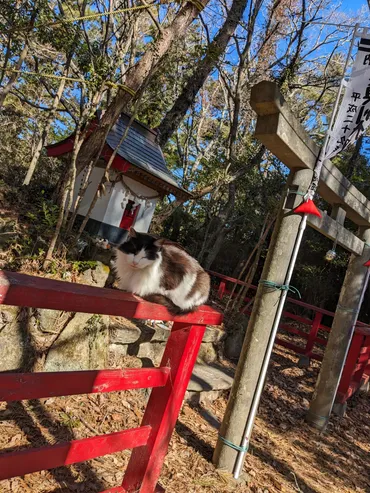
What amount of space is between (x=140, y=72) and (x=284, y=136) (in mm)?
2998

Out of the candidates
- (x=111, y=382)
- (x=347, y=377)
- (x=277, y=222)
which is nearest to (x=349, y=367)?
(x=347, y=377)

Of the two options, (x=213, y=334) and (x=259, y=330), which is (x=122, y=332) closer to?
(x=259, y=330)

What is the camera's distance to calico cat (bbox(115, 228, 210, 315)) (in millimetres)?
2420

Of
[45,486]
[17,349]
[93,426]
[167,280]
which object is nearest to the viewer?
[45,486]

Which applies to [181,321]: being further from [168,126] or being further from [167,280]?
[168,126]

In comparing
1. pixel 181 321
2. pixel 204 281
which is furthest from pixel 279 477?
pixel 181 321

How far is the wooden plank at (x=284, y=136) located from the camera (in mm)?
2635

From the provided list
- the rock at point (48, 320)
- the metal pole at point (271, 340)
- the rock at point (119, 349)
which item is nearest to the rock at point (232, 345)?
the rock at point (119, 349)

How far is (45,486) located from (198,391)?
7.90 feet

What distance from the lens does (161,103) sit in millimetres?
8711

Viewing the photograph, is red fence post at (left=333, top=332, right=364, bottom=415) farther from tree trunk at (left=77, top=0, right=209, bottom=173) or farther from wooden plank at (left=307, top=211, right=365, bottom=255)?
tree trunk at (left=77, top=0, right=209, bottom=173)

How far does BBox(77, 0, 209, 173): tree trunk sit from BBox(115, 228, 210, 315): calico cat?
8.76 feet

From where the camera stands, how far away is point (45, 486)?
95.0 inches

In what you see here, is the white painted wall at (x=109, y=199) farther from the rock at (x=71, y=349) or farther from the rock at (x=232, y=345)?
the rock at (x=232, y=345)
